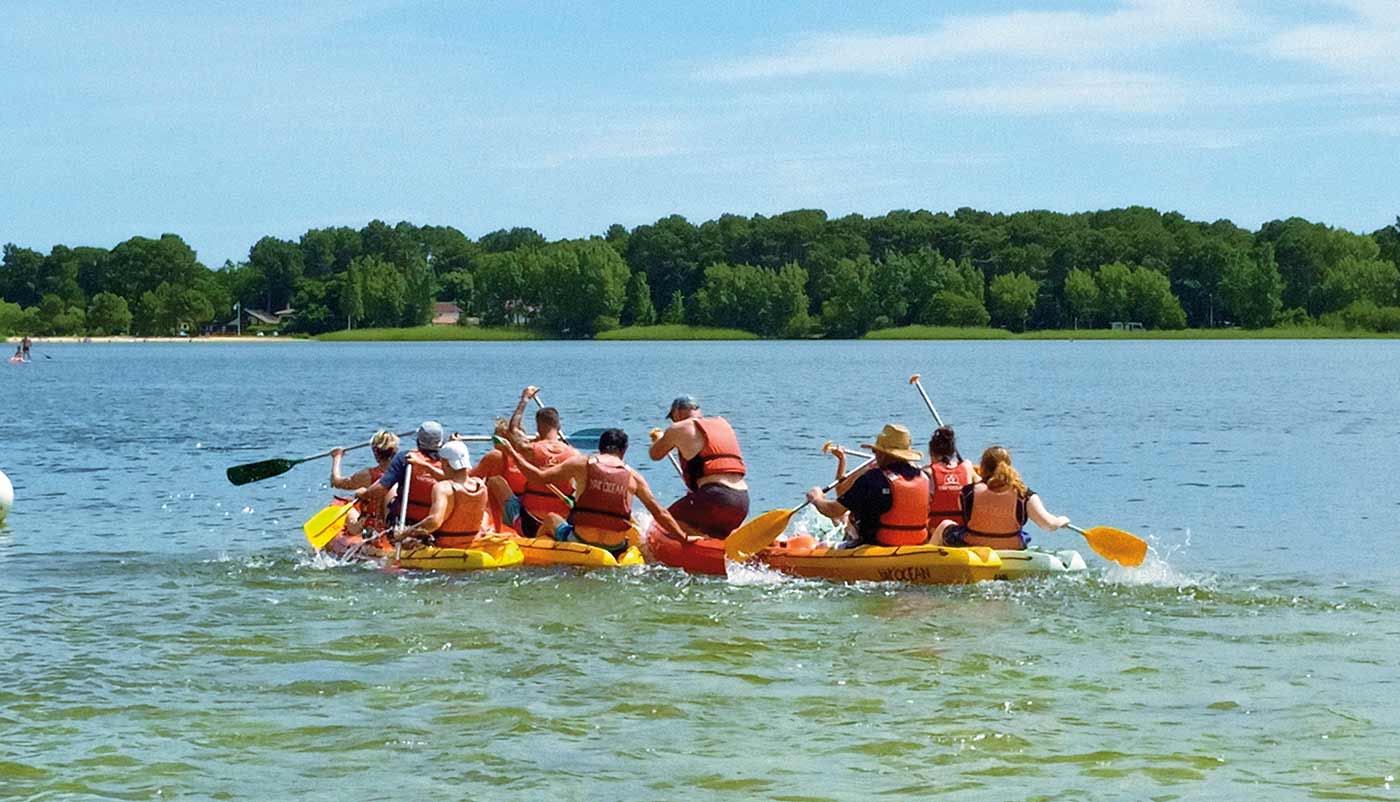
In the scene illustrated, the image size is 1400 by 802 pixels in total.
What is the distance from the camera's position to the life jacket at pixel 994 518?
14.8 metres

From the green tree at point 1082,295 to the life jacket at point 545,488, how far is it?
147 m

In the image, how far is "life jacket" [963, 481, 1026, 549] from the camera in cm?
1483

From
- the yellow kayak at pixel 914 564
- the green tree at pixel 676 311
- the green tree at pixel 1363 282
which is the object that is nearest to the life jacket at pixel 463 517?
the yellow kayak at pixel 914 564

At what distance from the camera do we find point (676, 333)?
176250mm

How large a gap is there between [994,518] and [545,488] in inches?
174

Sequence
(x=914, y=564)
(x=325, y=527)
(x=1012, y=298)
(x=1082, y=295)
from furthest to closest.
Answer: (x=1012, y=298), (x=1082, y=295), (x=325, y=527), (x=914, y=564)

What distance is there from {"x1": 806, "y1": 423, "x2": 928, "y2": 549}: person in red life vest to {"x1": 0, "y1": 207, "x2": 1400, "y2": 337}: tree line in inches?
5745

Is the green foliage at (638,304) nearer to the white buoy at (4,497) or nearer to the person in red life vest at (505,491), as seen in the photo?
the white buoy at (4,497)

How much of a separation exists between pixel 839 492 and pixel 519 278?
162302mm

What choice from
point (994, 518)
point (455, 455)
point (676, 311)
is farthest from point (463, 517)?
point (676, 311)

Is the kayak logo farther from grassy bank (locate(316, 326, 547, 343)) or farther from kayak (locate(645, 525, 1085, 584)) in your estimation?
grassy bank (locate(316, 326, 547, 343))

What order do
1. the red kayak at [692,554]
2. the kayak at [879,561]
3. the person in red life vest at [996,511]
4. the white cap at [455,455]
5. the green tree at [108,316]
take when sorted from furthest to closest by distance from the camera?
the green tree at [108,316]
the red kayak at [692,554]
the white cap at [455,455]
the kayak at [879,561]
the person in red life vest at [996,511]

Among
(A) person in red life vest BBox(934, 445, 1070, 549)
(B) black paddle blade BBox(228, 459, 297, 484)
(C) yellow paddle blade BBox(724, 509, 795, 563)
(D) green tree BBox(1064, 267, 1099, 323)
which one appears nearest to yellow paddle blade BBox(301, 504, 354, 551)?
(B) black paddle blade BBox(228, 459, 297, 484)

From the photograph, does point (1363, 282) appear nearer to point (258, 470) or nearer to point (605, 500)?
point (258, 470)
